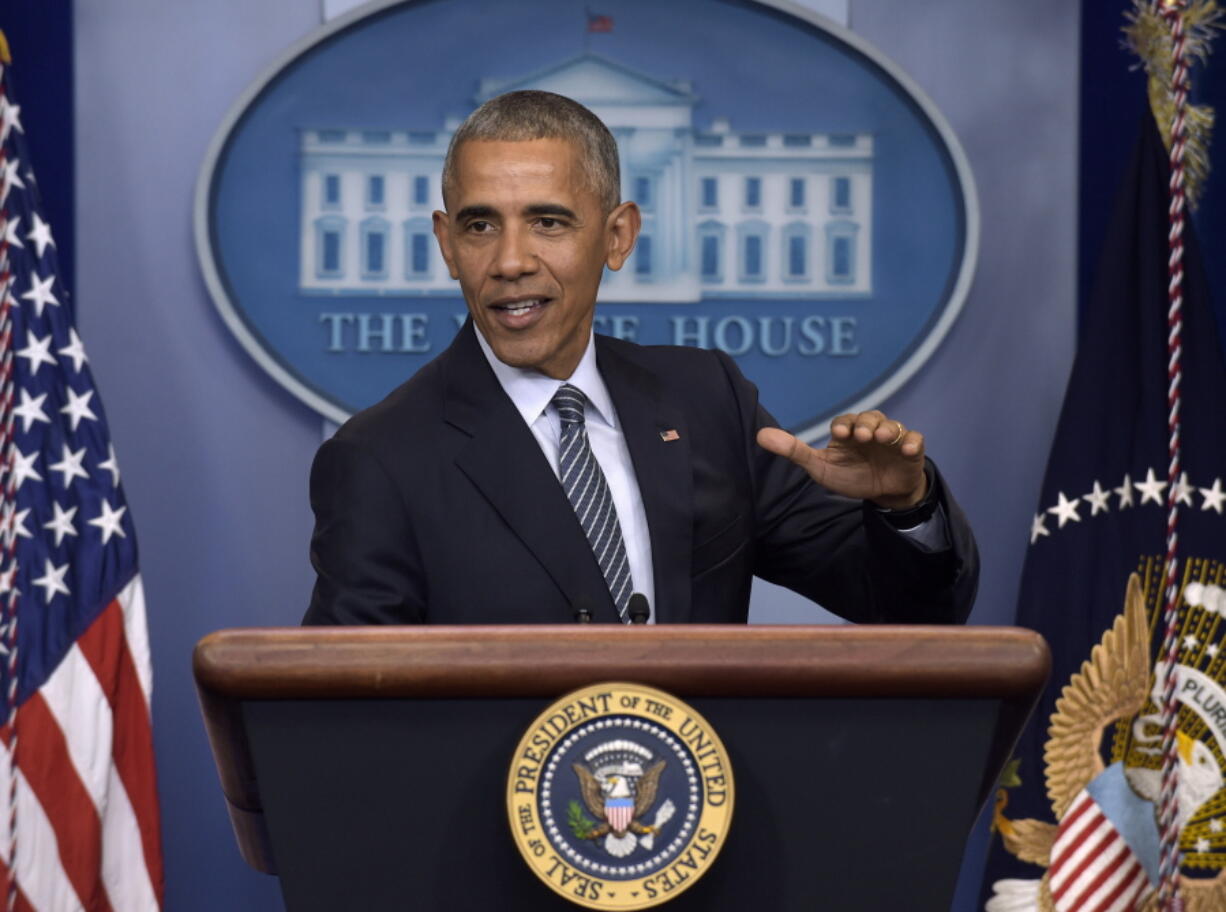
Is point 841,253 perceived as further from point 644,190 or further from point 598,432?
point 598,432

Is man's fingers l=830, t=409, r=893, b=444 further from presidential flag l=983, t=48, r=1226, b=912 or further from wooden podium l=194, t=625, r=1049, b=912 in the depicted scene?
presidential flag l=983, t=48, r=1226, b=912

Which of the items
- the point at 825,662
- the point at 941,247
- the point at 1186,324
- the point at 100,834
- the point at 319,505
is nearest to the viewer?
the point at 825,662

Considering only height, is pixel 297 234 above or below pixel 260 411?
above

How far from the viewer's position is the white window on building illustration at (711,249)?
3074 mm

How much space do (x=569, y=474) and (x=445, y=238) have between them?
338mm

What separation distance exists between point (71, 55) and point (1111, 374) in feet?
6.92

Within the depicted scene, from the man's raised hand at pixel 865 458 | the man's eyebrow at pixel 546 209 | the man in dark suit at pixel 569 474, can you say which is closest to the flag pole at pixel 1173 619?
the man in dark suit at pixel 569 474

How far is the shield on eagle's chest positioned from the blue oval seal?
2.11 meters

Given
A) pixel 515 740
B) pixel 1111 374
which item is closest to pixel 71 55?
pixel 1111 374

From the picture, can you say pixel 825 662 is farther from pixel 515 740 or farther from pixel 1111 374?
pixel 1111 374

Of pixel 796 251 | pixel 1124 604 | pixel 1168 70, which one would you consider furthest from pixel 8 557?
pixel 1168 70

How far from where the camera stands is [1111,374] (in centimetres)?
294

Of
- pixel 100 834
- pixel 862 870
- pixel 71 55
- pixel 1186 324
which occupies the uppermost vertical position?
pixel 71 55

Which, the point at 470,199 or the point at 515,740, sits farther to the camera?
the point at 470,199
